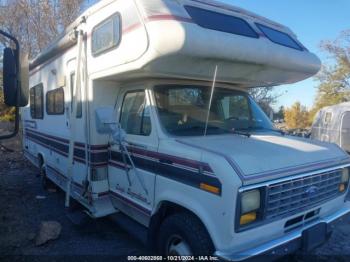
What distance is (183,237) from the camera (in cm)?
321

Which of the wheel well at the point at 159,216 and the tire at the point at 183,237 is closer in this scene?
the tire at the point at 183,237

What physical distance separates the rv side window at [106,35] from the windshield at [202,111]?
80cm

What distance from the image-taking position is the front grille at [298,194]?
2998mm

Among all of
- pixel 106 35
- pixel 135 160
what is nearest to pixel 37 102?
pixel 106 35

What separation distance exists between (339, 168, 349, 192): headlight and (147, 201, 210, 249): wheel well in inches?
79.3

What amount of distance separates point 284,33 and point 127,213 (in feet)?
11.1

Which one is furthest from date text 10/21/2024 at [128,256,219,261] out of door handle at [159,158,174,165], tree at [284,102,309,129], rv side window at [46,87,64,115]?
tree at [284,102,309,129]

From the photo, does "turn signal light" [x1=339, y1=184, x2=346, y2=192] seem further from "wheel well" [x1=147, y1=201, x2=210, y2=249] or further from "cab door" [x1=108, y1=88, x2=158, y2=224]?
"cab door" [x1=108, y1=88, x2=158, y2=224]

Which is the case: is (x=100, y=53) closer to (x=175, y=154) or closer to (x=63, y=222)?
(x=175, y=154)

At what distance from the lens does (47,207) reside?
618 centimetres

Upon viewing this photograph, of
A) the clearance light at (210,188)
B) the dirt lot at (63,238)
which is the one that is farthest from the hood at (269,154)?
the dirt lot at (63,238)

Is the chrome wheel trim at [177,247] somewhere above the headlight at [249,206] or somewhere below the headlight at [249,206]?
below

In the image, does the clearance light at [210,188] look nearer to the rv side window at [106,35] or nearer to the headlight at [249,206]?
the headlight at [249,206]

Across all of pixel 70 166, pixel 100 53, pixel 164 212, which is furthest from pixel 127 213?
pixel 100 53
